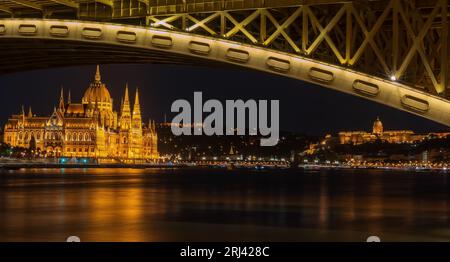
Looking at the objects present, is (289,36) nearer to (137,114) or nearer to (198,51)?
(198,51)

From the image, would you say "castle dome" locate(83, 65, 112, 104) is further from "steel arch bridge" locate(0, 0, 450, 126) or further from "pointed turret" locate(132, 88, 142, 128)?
"steel arch bridge" locate(0, 0, 450, 126)

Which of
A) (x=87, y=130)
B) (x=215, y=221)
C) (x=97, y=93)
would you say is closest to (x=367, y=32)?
(x=215, y=221)

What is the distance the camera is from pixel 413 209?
93.8ft

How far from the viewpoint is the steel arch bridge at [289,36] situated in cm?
1897

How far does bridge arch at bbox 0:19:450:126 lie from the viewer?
62.3 feet

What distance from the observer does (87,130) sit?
168125 millimetres

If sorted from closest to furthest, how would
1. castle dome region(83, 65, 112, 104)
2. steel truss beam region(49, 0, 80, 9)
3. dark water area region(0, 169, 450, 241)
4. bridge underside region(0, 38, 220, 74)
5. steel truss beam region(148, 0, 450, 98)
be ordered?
dark water area region(0, 169, 450, 241)
steel truss beam region(148, 0, 450, 98)
steel truss beam region(49, 0, 80, 9)
bridge underside region(0, 38, 220, 74)
castle dome region(83, 65, 112, 104)

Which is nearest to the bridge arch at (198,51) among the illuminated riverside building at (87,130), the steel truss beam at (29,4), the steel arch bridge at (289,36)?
the steel arch bridge at (289,36)

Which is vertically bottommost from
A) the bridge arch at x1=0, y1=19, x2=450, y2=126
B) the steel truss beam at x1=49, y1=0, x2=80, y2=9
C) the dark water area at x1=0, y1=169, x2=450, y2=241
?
the dark water area at x1=0, y1=169, x2=450, y2=241

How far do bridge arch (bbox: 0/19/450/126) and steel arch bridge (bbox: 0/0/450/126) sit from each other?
0.09 ft

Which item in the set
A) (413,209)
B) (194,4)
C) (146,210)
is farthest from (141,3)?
(413,209)

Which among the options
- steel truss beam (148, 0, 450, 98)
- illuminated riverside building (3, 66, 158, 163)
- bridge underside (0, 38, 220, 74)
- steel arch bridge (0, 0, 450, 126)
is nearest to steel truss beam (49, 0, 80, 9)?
steel arch bridge (0, 0, 450, 126)

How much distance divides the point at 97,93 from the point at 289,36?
168 metres
